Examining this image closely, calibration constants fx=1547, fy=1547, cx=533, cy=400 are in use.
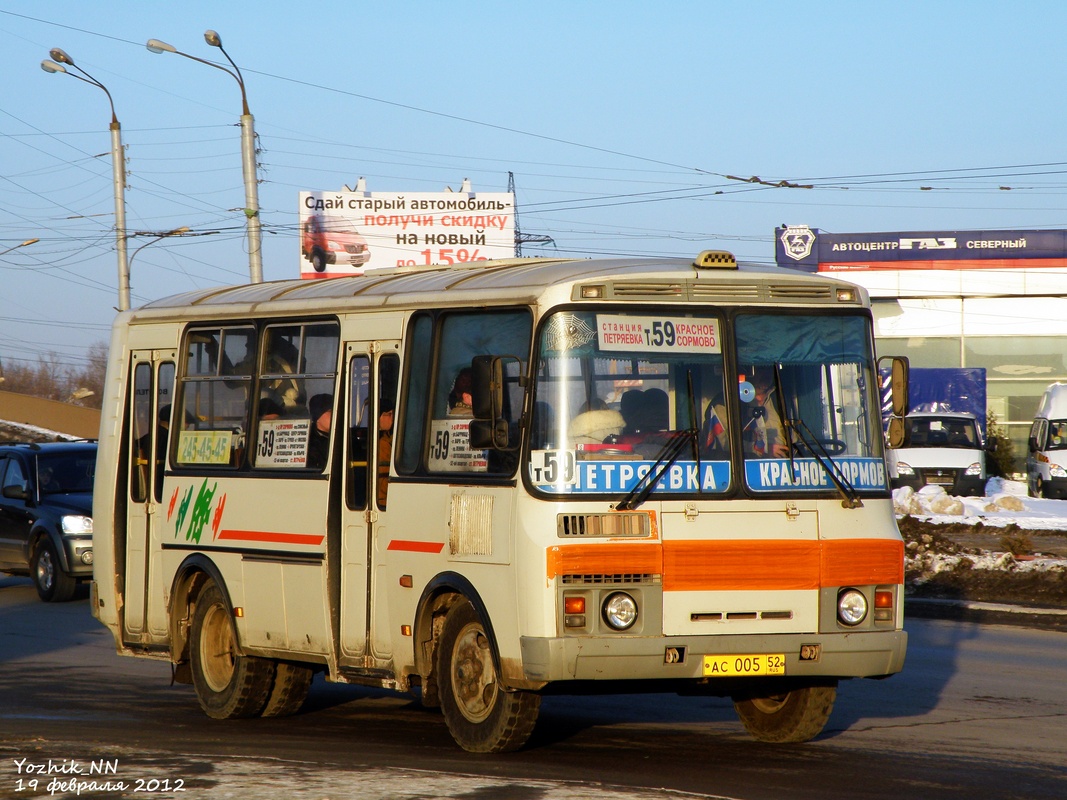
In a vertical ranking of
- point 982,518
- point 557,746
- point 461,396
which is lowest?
point 557,746

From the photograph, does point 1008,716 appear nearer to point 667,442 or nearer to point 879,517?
point 879,517

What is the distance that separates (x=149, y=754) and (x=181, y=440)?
311 centimetres

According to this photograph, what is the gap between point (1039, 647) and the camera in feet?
44.1

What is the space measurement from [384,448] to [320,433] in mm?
662

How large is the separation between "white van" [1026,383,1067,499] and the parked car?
72.4ft

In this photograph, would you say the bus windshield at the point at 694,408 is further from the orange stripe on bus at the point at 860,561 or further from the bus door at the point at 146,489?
the bus door at the point at 146,489

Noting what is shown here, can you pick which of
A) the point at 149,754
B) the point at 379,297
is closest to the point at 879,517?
the point at 379,297

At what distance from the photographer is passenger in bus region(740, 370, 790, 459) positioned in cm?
798

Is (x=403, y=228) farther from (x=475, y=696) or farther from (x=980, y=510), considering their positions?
(x=475, y=696)

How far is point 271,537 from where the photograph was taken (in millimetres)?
9617

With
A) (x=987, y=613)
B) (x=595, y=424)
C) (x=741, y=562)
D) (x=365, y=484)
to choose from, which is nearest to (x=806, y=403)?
(x=741, y=562)

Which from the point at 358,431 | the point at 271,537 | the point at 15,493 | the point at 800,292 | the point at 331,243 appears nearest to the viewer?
the point at 800,292

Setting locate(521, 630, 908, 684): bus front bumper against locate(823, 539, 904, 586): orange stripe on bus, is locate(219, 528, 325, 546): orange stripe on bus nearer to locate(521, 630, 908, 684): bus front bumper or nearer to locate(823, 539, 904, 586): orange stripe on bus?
locate(521, 630, 908, 684): bus front bumper

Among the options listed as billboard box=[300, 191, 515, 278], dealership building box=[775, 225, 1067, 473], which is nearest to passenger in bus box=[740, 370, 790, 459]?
billboard box=[300, 191, 515, 278]
